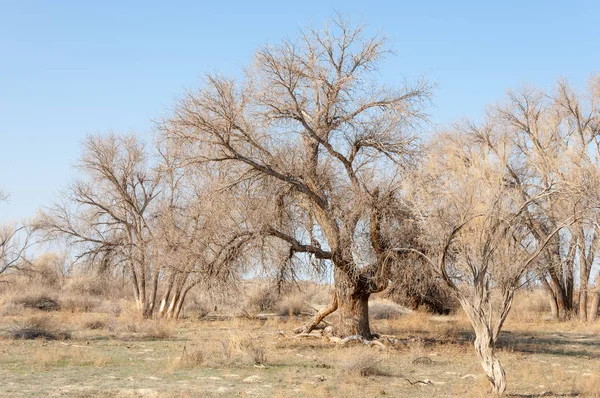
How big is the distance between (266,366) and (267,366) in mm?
27

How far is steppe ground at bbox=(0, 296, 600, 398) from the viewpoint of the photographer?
12.4m

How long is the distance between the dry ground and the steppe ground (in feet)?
0.07

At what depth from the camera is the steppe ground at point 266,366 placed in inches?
487

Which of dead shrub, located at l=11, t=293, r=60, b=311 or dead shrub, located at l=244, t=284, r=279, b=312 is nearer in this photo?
dead shrub, located at l=244, t=284, r=279, b=312

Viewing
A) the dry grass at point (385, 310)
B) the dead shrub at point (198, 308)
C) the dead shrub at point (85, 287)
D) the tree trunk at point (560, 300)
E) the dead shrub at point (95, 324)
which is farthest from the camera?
the dead shrub at point (85, 287)

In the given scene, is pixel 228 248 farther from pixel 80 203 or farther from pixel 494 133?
pixel 494 133

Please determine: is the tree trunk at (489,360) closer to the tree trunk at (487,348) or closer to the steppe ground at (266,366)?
the tree trunk at (487,348)

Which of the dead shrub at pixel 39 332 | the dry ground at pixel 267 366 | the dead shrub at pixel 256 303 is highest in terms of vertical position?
the dead shrub at pixel 256 303

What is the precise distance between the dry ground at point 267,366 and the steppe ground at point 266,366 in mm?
22

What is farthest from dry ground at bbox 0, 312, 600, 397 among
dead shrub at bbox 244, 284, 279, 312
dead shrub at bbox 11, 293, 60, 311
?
dead shrub at bbox 11, 293, 60, 311

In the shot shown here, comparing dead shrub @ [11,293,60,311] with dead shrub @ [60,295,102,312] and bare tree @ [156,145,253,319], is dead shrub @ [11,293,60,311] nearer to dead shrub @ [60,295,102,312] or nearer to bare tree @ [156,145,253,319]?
dead shrub @ [60,295,102,312]

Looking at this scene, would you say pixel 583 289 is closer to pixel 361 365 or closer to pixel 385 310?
pixel 385 310

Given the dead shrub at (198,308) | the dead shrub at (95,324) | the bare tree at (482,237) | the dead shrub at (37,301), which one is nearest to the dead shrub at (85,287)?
the dead shrub at (37,301)

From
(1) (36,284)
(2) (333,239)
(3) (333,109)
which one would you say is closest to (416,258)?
(2) (333,239)
